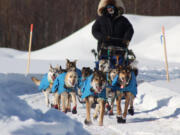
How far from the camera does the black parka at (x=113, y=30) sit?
923 cm

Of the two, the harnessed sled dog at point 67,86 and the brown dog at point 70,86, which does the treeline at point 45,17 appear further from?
the brown dog at point 70,86

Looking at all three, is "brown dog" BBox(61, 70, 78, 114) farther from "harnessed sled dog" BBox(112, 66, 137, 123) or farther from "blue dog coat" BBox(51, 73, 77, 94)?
"harnessed sled dog" BBox(112, 66, 137, 123)

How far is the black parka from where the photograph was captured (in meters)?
9.23

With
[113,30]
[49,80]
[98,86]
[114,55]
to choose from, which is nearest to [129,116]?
[114,55]

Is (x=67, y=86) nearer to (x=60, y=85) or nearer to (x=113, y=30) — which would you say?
(x=60, y=85)

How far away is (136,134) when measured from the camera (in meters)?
6.23

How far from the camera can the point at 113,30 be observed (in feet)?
30.9

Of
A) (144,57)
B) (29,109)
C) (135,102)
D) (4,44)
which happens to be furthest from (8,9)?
(29,109)

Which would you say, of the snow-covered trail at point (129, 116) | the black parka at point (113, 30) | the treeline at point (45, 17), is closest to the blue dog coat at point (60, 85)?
the snow-covered trail at point (129, 116)

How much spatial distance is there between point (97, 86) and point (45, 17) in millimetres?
21855

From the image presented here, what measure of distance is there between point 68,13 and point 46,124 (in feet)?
80.1

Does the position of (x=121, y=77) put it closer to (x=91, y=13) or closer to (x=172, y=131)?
(x=172, y=131)

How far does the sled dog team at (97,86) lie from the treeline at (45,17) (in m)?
18.3

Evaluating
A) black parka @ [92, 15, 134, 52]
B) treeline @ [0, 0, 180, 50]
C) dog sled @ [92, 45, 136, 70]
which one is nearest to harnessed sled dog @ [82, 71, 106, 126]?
dog sled @ [92, 45, 136, 70]
